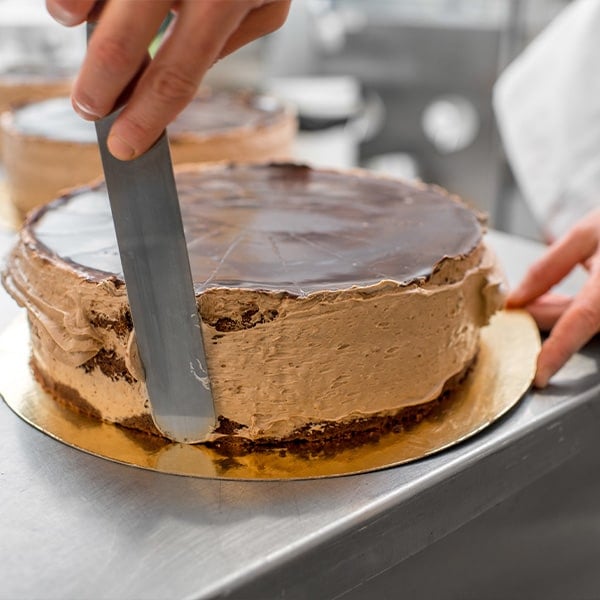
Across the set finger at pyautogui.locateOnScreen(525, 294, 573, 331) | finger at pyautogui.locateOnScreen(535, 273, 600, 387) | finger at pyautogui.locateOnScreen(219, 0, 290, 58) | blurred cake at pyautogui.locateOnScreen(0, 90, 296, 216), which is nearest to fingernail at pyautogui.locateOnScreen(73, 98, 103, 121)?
finger at pyautogui.locateOnScreen(219, 0, 290, 58)

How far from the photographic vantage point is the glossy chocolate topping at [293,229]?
40.7 inches

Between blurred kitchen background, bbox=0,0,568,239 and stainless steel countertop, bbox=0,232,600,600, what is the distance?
1.84 m

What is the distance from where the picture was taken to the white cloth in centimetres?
179

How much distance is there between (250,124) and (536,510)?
1.27 m

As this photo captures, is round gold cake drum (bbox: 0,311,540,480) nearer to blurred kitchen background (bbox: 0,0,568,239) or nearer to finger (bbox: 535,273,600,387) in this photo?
finger (bbox: 535,273,600,387)

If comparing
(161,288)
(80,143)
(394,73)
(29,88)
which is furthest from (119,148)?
(394,73)

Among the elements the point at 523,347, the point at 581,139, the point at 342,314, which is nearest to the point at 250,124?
the point at 581,139

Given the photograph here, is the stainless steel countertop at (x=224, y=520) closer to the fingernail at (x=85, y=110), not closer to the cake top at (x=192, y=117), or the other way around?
the fingernail at (x=85, y=110)

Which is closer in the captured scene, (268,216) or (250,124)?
(268,216)

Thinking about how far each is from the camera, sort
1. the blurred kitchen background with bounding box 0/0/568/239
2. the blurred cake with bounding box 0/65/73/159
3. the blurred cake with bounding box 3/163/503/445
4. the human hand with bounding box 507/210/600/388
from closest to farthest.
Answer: the blurred cake with bounding box 3/163/503/445 < the human hand with bounding box 507/210/600/388 < the blurred cake with bounding box 0/65/73/159 < the blurred kitchen background with bounding box 0/0/568/239

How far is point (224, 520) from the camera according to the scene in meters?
0.89

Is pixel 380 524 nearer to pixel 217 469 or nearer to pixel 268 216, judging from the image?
pixel 217 469

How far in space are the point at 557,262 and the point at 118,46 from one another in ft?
2.90

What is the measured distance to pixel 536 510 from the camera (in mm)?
1128
